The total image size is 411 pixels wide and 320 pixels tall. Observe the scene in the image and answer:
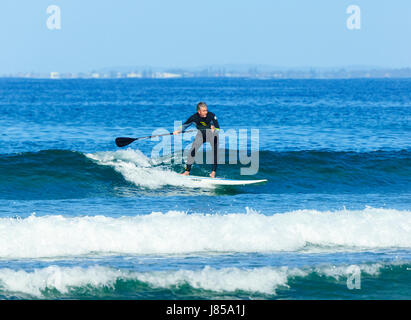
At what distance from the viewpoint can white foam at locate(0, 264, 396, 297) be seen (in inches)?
315

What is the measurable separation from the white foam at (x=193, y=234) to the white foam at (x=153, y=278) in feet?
A: 4.48

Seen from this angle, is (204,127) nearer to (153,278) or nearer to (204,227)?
(204,227)

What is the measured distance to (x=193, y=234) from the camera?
10.4 metres

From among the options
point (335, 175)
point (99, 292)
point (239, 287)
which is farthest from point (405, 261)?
point (335, 175)

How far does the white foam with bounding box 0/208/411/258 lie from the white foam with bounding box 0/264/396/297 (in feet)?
4.48

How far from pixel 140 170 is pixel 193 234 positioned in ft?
24.5

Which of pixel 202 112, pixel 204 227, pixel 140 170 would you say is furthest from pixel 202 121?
pixel 204 227

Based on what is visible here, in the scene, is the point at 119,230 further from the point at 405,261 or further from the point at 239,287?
the point at 405,261

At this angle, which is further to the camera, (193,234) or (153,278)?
(193,234)

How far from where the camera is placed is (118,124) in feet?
127

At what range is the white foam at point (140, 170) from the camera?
1636cm

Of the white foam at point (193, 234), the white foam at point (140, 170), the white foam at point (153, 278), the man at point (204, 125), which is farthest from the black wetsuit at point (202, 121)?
the white foam at point (153, 278)

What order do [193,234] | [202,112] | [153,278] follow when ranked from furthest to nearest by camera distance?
[202,112], [193,234], [153,278]
